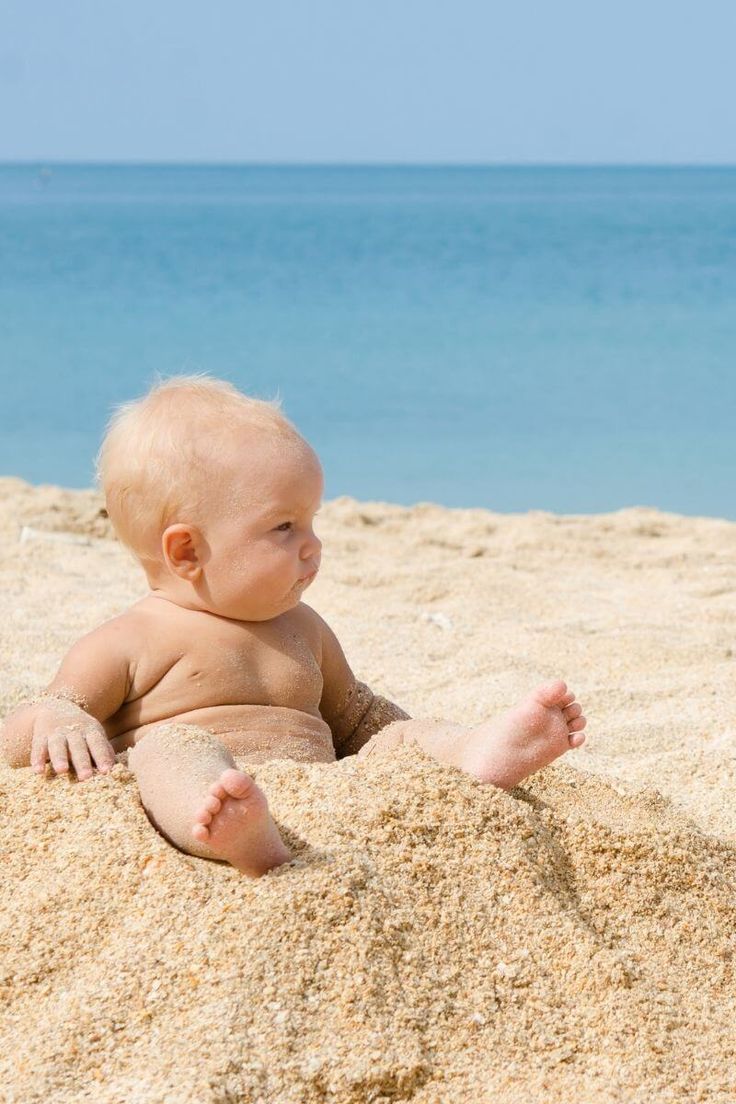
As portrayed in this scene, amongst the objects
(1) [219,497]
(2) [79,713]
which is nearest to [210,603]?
(1) [219,497]

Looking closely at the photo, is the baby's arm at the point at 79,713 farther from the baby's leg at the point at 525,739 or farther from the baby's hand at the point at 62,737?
the baby's leg at the point at 525,739


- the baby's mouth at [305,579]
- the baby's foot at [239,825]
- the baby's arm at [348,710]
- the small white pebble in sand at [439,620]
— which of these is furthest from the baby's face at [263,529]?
the small white pebble in sand at [439,620]

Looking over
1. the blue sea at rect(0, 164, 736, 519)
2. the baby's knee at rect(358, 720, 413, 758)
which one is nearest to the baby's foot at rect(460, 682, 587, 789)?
the baby's knee at rect(358, 720, 413, 758)

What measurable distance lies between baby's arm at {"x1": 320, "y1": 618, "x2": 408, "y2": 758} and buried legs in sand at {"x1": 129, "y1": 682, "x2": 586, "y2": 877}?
1.15ft

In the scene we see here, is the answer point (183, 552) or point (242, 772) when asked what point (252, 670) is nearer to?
point (183, 552)

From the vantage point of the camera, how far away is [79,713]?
227cm

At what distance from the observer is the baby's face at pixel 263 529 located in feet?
7.80

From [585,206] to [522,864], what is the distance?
56.7m

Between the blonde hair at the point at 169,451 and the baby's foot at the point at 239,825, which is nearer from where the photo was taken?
the baby's foot at the point at 239,825

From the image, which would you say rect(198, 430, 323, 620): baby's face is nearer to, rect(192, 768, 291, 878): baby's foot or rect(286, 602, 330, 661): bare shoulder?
rect(286, 602, 330, 661): bare shoulder

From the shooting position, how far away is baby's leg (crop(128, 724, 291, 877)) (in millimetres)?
1808

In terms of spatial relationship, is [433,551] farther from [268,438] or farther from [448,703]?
[268,438]

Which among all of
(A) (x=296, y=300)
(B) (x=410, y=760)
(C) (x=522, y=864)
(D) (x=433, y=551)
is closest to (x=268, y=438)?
(B) (x=410, y=760)

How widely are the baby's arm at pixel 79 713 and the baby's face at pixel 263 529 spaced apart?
22 centimetres
